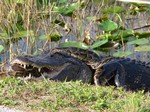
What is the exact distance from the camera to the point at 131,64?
5898 mm

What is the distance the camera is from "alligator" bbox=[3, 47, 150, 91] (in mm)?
4863

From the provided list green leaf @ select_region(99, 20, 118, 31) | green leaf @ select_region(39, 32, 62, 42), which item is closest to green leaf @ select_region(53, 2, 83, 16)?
green leaf @ select_region(39, 32, 62, 42)

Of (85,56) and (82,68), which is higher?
(85,56)

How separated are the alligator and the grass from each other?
55cm

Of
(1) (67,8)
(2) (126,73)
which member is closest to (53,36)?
(1) (67,8)

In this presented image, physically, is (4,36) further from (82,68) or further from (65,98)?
(65,98)

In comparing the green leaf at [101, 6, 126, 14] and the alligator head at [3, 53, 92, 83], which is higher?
the green leaf at [101, 6, 126, 14]

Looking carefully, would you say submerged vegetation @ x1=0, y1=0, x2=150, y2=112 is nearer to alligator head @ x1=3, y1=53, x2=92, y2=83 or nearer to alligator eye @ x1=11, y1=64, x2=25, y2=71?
alligator head @ x1=3, y1=53, x2=92, y2=83

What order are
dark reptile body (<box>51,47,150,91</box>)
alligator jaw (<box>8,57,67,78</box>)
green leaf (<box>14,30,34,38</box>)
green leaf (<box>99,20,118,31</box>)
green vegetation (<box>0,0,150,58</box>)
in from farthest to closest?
green leaf (<box>99,20,118,31</box>) < green vegetation (<box>0,0,150,58</box>) < green leaf (<box>14,30,34,38</box>) < dark reptile body (<box>51,47,150,91</box>) < alligator jaw (<box>8,57,67,78</box>)

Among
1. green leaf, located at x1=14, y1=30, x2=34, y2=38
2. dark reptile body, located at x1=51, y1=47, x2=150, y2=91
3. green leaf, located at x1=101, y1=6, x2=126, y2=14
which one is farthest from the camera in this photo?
green leaf, located at x1=101, y1=6, x2=126, y2=14

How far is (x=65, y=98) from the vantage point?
3.82 metres

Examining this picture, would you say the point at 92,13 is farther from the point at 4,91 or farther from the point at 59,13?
the point at 4,91

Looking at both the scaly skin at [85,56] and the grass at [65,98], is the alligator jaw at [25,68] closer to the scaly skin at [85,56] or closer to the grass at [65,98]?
the grass at [65,98]

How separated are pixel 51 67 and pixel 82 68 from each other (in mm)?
513
